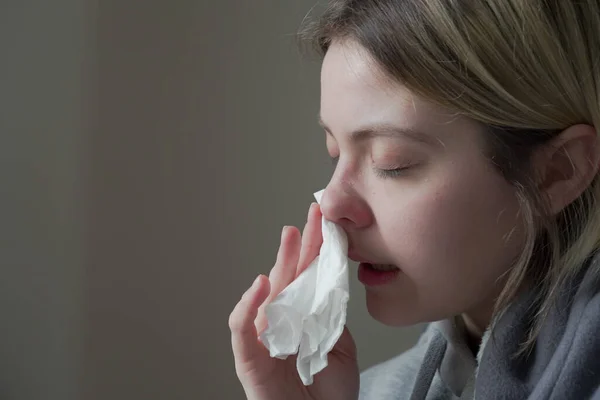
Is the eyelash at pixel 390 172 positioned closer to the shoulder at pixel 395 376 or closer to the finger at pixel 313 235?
the finger at pixel 313 235

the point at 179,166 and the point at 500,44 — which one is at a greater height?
the point at 500,44

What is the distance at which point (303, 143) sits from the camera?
122cm

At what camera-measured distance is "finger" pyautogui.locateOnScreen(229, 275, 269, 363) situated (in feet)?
2.37

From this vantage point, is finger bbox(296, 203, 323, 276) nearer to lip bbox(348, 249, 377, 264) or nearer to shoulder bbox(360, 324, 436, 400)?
lip bbox(348, 249, 377, 264)

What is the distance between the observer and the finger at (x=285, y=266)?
0.78 meters

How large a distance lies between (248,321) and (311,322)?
8 centimetres

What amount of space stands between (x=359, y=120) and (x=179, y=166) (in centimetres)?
53

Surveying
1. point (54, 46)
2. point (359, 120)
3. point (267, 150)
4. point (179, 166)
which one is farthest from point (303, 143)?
point (359, 120)

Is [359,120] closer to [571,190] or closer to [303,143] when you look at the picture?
[571,190]

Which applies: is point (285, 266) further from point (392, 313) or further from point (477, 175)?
point (477, 175)

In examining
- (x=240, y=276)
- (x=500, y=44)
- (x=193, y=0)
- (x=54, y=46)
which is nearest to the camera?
(x=500, y=44)

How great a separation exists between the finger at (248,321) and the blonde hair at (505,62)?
0.27 meters

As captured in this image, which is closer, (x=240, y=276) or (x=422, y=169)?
(x=422, y=169)

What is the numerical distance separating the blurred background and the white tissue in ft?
1.23
